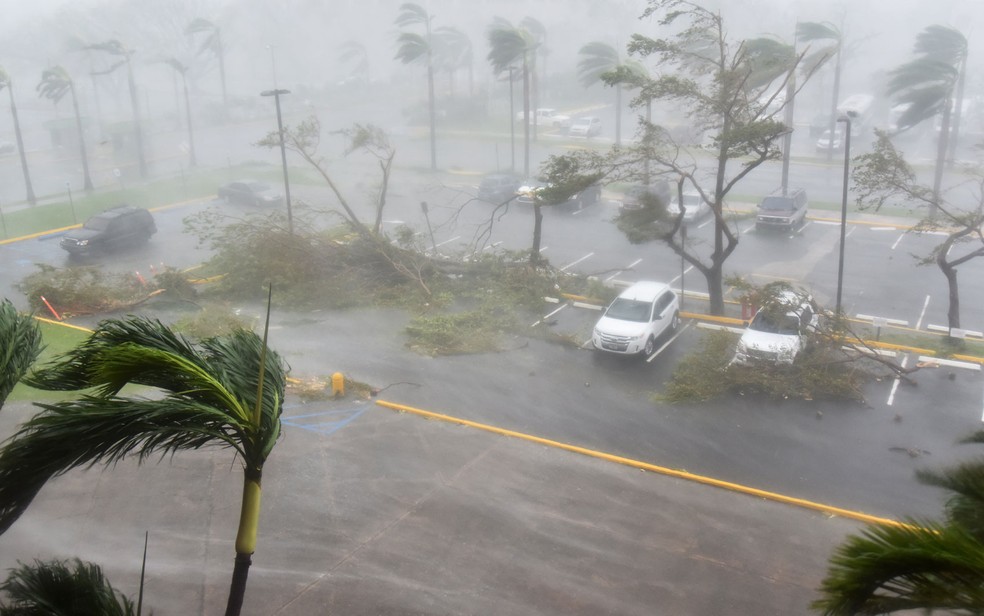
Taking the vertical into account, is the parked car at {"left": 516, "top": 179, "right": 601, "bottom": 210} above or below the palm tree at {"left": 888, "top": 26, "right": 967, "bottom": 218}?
below

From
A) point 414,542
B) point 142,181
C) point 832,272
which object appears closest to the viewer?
point 414,542

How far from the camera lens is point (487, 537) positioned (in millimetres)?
12078

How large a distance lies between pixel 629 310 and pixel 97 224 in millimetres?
19757

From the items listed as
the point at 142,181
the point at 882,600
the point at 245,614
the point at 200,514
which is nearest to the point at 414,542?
the point at 245,614

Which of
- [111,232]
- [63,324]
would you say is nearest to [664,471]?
[63,324]

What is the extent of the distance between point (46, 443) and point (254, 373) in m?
1.42

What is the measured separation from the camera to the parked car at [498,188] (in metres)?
34.9

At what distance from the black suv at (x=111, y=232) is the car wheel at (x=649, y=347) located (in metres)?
19.7

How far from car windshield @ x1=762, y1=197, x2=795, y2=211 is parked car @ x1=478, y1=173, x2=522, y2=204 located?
10.3m

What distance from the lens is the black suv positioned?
28031 millimetres

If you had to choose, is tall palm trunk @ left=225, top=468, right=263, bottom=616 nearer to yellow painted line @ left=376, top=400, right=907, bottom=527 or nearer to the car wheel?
yellow painted line @ left=376, top=400, right=907, bottom=527

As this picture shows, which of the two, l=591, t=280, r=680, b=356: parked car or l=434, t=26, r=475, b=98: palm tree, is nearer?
l=591, t=280, r=680, b=356: parked car

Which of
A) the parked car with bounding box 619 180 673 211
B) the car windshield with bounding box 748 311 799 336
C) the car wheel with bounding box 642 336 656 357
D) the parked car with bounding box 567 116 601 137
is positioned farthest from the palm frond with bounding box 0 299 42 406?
the parked car with bounding box 567 116 601 137

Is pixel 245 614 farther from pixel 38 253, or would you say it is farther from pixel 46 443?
pixel 38 253
